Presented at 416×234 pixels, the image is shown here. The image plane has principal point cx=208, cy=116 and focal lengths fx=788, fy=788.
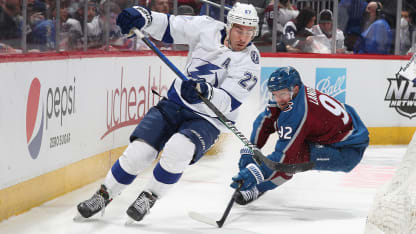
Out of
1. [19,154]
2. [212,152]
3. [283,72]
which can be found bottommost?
[212,152]

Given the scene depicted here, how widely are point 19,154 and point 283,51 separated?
3.96 metres

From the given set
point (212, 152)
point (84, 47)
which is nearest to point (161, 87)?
point (212, 152)

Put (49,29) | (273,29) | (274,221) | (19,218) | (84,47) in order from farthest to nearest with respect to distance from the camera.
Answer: (273,29) < (84,47) < (49,29) < (274,221) < (19,218)

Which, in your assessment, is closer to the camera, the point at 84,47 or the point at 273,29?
the point at 84,47

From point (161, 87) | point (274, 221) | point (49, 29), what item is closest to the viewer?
point (274, 221)

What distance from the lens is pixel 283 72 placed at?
422 centimetres

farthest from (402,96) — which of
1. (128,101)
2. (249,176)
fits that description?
(249,176)

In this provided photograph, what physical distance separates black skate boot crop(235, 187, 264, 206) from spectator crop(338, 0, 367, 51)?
11.7 feet

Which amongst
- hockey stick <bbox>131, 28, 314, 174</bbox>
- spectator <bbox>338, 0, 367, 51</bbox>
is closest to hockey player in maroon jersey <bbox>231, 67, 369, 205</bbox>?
hockey stick <bbox>131, 28, 314, 174</bbox>

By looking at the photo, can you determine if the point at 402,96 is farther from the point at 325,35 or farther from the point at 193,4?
the point at 193,4

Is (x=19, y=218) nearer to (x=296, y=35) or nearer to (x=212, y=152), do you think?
(x=212, y=152)

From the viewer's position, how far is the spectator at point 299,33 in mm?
7391

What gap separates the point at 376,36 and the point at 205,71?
4.31 meters

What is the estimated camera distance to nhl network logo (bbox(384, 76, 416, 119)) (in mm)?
7719
